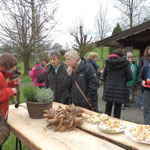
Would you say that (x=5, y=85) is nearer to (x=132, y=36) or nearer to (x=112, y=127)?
(x=112, y=127)

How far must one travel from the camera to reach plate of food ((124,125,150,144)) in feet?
4.23

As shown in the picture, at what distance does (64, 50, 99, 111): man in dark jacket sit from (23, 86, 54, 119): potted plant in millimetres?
773

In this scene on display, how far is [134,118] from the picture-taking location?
4.23m

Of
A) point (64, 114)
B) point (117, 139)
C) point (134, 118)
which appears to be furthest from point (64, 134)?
point (134, 118)

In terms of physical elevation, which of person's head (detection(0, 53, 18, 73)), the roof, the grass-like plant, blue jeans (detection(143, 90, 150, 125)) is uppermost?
the roof

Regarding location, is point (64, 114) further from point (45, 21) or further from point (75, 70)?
point (45, 21)

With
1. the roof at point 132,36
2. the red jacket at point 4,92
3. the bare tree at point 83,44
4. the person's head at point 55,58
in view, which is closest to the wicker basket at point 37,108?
the red jacket at point 4,92

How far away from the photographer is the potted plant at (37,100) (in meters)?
1.81

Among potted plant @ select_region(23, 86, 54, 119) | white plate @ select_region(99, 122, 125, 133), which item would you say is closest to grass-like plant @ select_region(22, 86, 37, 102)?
potted plant @ select_region(23, 86, 54, 119)

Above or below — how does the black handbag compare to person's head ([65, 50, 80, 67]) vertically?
below

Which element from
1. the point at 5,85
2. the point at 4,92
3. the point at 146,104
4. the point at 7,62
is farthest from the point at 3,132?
the point at 146,104

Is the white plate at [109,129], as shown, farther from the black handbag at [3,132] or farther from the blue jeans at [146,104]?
the blue jeans at [146,104]

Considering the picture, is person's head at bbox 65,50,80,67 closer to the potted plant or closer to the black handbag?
the potted plant

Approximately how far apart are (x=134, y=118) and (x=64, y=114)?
317 centimetres
